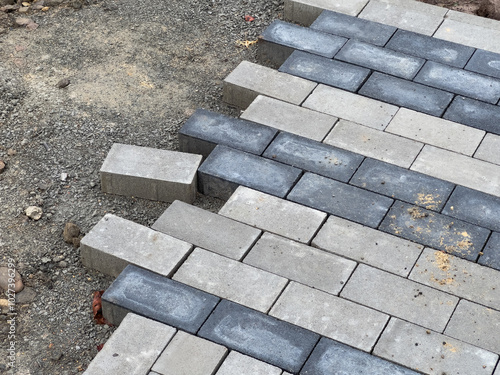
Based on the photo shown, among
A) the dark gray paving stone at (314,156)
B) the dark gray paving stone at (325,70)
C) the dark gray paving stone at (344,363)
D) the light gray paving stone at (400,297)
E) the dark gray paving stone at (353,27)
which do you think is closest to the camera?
the dark gray paving stone at (344,363)

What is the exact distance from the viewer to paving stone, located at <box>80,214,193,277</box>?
5.29 meters

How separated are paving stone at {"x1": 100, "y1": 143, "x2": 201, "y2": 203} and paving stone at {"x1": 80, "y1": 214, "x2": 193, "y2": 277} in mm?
526

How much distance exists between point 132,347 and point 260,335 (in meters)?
0.84

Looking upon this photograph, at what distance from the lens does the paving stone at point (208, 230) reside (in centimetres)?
543

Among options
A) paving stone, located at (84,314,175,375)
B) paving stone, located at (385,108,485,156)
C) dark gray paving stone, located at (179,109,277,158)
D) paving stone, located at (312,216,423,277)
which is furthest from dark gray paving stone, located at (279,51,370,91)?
paving stone, located at (84,314,175,375)

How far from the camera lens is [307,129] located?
21.2ft

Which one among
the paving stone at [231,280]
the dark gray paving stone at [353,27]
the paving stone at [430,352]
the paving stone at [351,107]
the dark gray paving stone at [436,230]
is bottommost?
the paving stone at [430,352]

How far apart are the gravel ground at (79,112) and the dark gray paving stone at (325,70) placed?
0.70 meters

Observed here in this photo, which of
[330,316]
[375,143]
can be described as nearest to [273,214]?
[330,316]

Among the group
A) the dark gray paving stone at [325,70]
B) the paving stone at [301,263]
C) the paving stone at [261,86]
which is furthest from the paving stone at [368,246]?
the dark gray paving stone at [325,70]

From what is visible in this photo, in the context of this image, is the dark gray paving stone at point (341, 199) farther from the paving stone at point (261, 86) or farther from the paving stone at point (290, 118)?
the paving stone at point (261, 86)

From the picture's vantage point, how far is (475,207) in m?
5.77

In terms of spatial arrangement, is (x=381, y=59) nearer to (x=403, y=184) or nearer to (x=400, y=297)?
(x=403, y=184)

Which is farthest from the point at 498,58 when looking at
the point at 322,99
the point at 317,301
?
the point at 317,301
